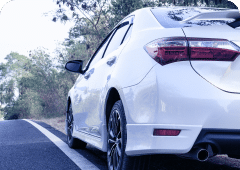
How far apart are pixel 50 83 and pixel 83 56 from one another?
29.0ft

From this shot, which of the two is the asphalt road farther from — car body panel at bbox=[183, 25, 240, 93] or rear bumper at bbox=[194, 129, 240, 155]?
car body panel at bbox=[183, 25, 240, 93]

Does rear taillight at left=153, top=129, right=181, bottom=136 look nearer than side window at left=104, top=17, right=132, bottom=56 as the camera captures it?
Yes

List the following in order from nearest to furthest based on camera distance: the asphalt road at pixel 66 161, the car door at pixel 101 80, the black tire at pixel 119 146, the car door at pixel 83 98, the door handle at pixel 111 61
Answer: the black tire at pixel 119 146 < the door handle at pixel 111 61 < the car door at pixel 101 80 < the asphalt road at pixel 66 161 < the car door at pixel 83 98

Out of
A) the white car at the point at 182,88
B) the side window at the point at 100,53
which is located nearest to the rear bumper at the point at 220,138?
the white car at the point at 182,88

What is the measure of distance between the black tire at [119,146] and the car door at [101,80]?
0.31 meters

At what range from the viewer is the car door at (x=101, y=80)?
3.59 metres

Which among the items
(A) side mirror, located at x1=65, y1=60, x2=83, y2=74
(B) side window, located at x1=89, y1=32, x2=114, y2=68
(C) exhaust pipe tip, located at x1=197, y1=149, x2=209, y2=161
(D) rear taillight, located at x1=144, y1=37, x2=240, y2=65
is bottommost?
(C) exhaust pipe tip, located at x1=197, y1=149, x2=209, y2=161

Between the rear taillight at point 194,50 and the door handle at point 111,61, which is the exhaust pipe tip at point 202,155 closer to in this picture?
the rear taillight at point 194,50

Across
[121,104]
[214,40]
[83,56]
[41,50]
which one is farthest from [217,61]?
[41,50]

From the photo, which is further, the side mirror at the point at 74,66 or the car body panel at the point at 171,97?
the side mirror at the point at 74,66

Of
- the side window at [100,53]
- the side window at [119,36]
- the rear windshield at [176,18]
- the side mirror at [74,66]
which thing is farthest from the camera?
the side mirror at [74,66]

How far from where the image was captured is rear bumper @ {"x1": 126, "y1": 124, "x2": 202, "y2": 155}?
2373 mm

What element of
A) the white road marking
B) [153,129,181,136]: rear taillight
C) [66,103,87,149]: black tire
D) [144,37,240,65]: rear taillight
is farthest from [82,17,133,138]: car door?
[66,103,87,149]: black tire

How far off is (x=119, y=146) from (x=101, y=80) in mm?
941
